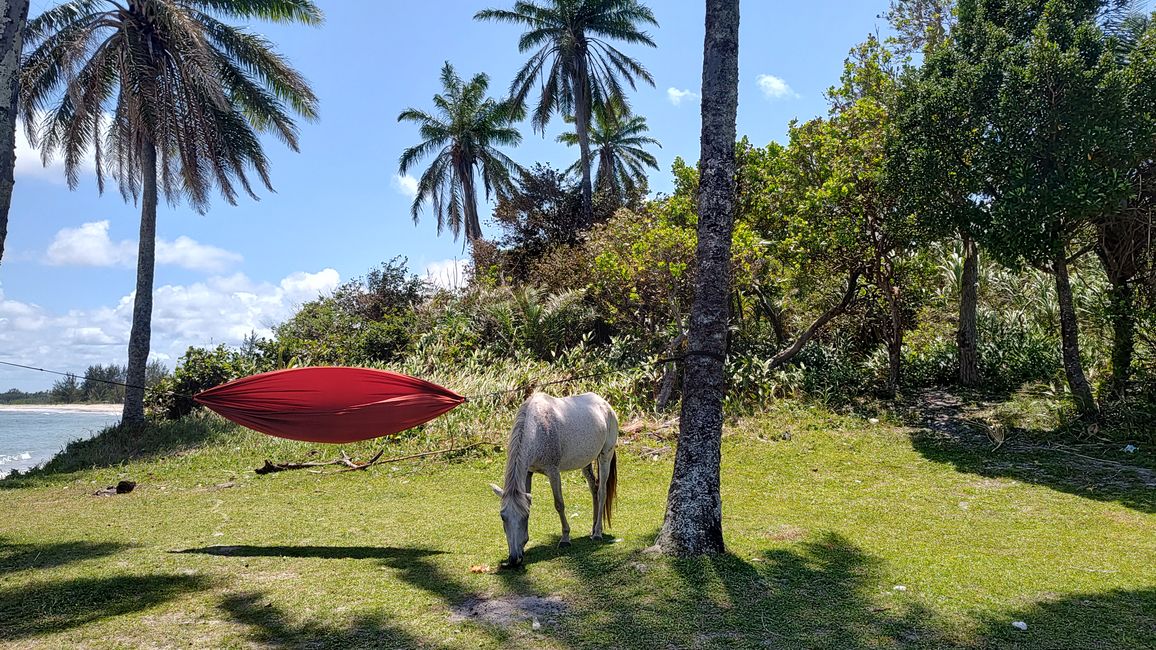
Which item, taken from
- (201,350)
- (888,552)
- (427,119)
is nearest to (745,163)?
(888,552)

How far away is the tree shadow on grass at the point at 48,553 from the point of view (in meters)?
6.16

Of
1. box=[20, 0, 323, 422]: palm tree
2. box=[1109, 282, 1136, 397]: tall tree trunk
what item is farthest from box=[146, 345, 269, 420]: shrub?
box=[1109, 282, 1136, 397]: tall tree trunk

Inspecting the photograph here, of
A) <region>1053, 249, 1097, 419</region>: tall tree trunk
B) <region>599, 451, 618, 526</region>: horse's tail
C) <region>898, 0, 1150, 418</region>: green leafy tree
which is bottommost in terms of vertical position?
<region>599, 451, 618, 526</region>: horse's tail

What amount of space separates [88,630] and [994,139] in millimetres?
12473

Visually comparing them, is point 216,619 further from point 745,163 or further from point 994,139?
point 745,163

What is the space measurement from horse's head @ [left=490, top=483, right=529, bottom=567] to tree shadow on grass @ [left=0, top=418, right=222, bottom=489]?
36.2 feet

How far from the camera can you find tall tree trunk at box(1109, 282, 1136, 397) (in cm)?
1096

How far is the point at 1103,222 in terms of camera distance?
10688 mm

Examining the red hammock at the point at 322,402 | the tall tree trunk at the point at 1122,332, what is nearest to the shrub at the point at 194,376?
the red hammock at the point at 322,402

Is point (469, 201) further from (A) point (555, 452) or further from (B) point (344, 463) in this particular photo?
(A) point (555, 452)

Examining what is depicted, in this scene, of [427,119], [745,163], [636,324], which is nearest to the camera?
[745,163]

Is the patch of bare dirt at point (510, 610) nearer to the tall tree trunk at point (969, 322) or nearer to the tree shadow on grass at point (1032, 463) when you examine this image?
the tree shadow on grass at point (1032, 463)

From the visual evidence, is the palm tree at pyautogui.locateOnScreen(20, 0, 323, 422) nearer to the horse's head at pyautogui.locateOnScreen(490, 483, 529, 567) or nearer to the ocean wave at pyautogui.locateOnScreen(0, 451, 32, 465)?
the ocean wave at pyautogui.locateOnScreen(0, 451, 32, 465)

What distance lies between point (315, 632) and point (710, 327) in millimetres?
3662
